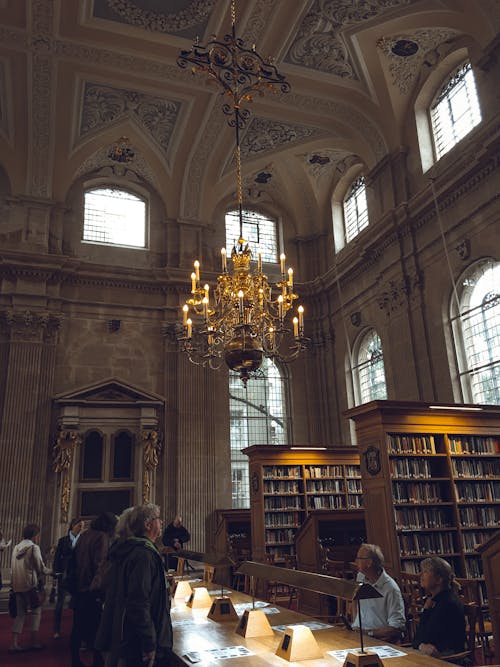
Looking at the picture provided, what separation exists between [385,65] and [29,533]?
10083 millimetres

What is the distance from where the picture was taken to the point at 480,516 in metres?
7.21

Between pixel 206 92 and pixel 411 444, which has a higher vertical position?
pixel 206 92

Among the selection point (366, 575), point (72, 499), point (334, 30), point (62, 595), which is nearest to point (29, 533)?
point (62, 595)

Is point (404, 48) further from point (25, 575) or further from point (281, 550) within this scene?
point (25, 575)

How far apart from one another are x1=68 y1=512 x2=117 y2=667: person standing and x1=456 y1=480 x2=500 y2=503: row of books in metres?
4.53

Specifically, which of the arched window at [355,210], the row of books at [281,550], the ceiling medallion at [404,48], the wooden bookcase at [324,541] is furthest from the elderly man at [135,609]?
the arched window at [355,210]

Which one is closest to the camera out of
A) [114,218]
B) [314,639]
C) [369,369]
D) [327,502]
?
[314,639]

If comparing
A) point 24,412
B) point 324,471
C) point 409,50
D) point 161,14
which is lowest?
point 324,471

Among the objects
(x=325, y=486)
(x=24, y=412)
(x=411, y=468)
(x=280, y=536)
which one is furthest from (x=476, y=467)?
(x=24, y=412)

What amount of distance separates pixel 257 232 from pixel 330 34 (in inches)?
224

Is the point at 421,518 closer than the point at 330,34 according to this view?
Yes

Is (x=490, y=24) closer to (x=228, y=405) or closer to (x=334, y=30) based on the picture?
(x=334, y=30)

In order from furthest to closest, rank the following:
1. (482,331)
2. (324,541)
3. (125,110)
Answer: (125,110) → (482,331) → (324,541)

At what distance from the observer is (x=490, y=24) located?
8.95 metres
